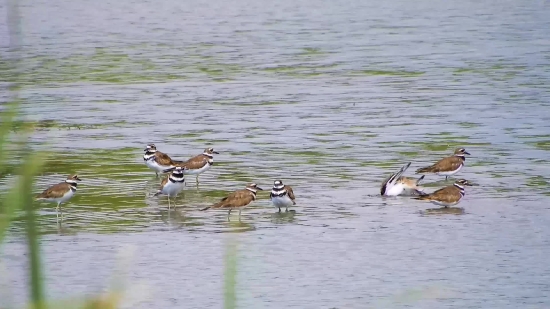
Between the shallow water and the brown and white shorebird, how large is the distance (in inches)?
4.9

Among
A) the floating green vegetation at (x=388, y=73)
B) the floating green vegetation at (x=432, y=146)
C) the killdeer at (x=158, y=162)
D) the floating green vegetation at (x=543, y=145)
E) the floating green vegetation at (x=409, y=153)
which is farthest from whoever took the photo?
the floating green vegetation at (x=388, y=73)

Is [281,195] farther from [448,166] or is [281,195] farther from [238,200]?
[448,166]

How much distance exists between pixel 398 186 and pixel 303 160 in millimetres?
2752

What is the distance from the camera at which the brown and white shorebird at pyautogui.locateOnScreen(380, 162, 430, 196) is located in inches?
483

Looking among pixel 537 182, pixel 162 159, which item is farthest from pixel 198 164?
pixel 537 182

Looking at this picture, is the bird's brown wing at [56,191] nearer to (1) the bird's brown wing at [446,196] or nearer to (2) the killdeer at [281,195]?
(2) the killdeer at [281,195]

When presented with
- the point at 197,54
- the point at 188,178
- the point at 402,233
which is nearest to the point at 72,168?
the point at 188,178

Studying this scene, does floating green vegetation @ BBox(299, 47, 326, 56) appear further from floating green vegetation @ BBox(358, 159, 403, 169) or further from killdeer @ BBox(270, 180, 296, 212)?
killdeer @ BBox(270, 180, 296, 212)

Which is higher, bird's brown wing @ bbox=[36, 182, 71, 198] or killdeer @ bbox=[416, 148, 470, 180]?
killdeer @ bbox=[416, 148, 470, 180]

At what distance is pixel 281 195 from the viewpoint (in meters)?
11.2

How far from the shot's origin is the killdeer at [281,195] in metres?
11.2

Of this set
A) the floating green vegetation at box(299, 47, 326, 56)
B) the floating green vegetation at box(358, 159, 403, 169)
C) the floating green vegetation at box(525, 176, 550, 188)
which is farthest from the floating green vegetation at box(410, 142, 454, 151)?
the floating green vegetation at box(299, 47, 326, 56)

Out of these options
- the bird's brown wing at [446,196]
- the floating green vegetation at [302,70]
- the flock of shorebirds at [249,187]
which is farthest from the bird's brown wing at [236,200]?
the floating green vegetation at [302,70]

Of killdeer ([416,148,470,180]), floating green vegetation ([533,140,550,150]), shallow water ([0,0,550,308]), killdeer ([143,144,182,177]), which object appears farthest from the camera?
floating green vegetation ([533,140,550,150])
